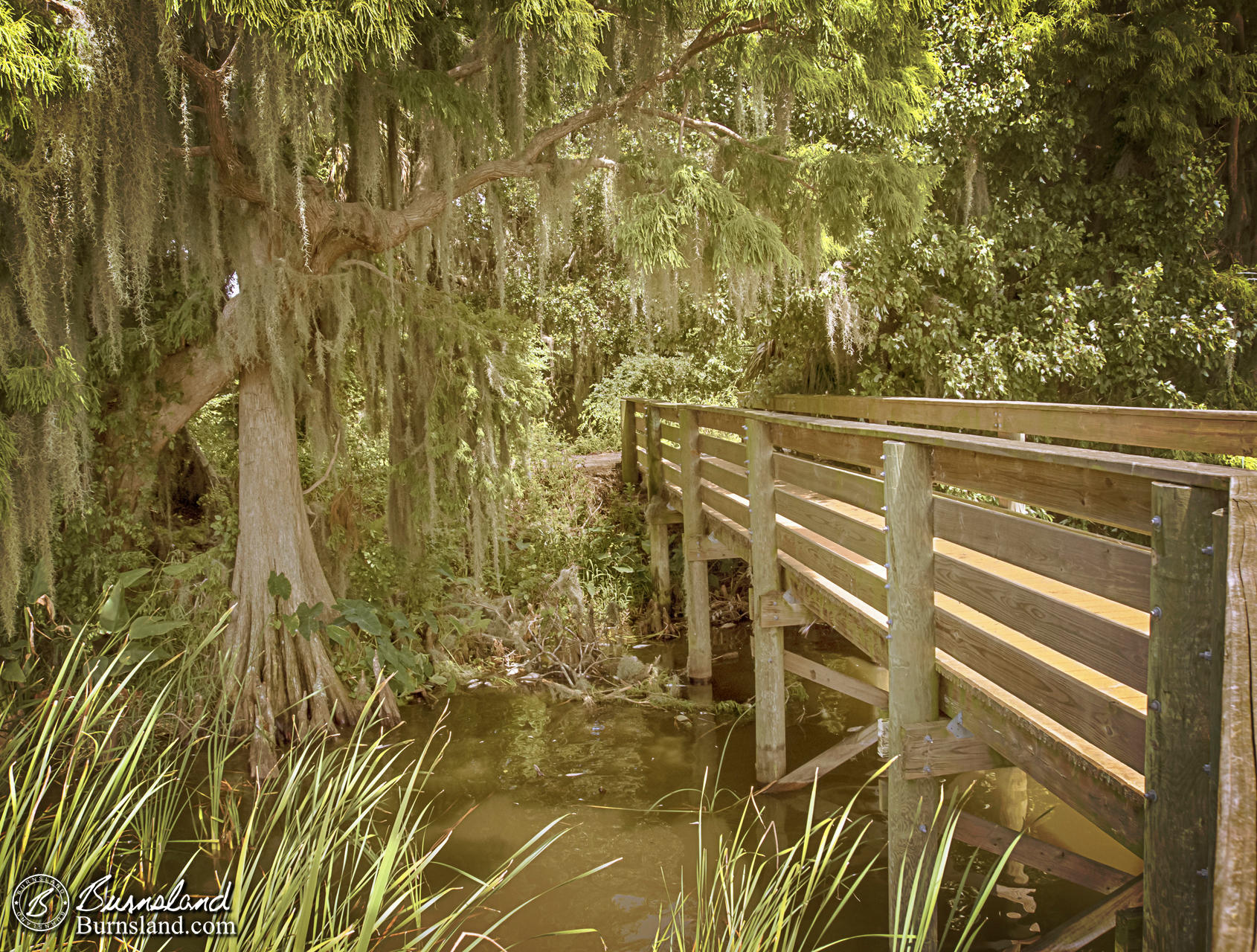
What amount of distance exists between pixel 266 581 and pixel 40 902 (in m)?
4.39

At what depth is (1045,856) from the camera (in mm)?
2857

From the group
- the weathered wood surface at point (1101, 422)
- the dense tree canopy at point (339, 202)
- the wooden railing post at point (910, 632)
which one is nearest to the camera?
the wooden railing post at point (910, 632)

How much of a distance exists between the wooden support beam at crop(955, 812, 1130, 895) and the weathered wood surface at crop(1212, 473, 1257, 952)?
0.80 meters

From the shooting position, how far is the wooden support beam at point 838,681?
14.4 feet

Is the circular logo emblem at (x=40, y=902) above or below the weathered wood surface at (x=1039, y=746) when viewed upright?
above

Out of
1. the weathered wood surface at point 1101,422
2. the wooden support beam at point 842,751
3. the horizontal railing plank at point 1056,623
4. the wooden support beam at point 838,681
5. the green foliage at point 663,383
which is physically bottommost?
the wooden support beam at point 842,751

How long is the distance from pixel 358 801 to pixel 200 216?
5010 millimetres

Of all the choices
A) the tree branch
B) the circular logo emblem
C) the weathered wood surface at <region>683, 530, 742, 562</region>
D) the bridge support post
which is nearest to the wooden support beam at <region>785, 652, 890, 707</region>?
the weathered wood surface at <region>683, 530, 742, 562</region>

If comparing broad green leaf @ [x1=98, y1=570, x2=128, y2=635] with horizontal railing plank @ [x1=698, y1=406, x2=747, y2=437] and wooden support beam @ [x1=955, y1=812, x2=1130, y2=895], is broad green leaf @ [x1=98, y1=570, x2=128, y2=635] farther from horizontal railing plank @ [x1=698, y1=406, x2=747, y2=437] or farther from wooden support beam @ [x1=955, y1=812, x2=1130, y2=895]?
wooden support beam @ [x1=955, y1=812, x2=1130, y2=895]

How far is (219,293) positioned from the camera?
19.5 feet

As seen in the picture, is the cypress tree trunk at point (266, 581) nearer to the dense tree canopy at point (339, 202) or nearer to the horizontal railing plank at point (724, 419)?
the dense tree canopy at point (339, 202)

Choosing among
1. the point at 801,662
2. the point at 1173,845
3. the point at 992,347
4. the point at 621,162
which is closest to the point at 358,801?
the point at 1173,845

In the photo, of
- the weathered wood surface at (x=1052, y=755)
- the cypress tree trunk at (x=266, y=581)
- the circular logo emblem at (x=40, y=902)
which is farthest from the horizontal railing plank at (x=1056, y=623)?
the cypress tree trunk at (x=266, y=581)

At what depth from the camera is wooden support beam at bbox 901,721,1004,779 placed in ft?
10.4
